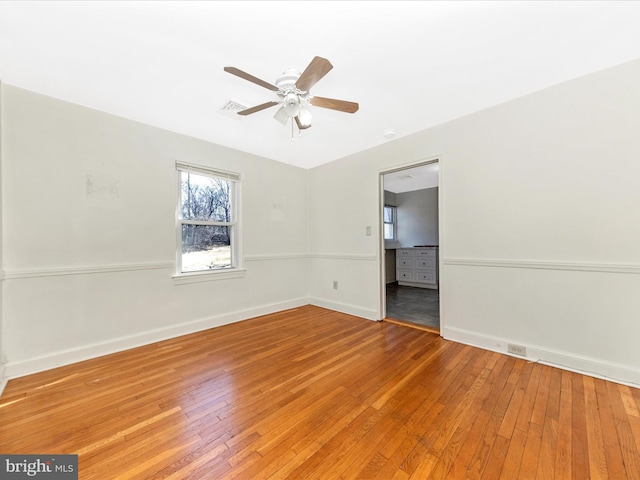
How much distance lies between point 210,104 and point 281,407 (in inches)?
108

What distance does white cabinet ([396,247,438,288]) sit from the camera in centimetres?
574

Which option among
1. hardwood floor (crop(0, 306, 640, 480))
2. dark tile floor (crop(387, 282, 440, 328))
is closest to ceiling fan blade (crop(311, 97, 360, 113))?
hardwood floor (crop(0, 306, 640, 480))

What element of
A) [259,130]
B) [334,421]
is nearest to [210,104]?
[259,130]

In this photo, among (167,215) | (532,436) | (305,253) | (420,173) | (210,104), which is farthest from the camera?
(420,173)

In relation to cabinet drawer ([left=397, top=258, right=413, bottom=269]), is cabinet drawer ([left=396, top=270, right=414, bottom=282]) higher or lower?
lower

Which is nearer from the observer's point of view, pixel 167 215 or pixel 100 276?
pixel 100 276

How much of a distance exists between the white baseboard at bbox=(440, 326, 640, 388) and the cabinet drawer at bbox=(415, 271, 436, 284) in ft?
10.3

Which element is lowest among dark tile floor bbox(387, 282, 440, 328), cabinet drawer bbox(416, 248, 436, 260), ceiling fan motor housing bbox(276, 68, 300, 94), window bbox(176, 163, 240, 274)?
dark tile floor bbox(387, 282, 440, 328)

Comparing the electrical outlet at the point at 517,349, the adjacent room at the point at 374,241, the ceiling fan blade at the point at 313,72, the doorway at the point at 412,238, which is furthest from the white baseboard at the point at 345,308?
the ceiling fan blade at the point at 313,72

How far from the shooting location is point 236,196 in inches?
146

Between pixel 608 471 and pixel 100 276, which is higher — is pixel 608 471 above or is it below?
below

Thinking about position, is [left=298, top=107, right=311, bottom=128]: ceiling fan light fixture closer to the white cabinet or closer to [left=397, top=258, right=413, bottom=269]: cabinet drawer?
the white cabinet

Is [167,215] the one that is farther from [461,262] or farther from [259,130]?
[461,262]

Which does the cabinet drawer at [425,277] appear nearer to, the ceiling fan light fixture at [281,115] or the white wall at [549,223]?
the white wall at [549,223]
